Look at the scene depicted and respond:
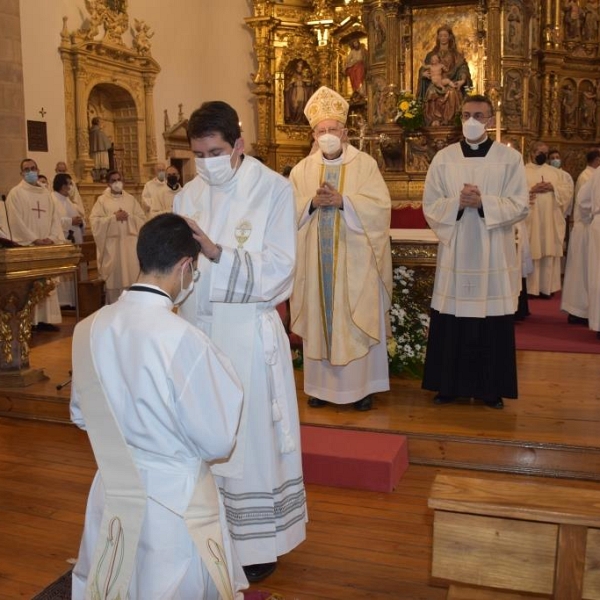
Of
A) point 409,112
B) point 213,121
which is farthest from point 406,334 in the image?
point 409,112

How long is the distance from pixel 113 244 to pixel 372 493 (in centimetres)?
735

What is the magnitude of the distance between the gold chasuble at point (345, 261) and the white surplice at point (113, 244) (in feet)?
18.7

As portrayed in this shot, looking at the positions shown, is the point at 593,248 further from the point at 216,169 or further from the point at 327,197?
the point at 216,169

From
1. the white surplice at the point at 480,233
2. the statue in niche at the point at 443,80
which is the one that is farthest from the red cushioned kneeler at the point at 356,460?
the statue in niche at the point at 443,80

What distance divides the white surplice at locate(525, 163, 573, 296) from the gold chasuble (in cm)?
591

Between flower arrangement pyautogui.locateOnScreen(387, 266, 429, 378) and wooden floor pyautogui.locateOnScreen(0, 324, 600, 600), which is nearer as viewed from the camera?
wooden floor pyautogui.locateOnScreen(0, 324, 600, 600)

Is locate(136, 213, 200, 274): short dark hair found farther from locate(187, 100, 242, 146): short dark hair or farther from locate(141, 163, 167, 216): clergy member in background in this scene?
locate(141, 163, 167, 216): clergy member in background

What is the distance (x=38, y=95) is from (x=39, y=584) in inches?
433

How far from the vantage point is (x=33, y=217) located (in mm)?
9391

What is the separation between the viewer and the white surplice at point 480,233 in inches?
203

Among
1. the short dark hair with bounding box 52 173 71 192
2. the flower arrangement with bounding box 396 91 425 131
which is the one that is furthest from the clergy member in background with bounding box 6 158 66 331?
the flower arrangement with bounding box 396 91 425 131

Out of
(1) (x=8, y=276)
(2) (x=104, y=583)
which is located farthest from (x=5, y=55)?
(2) (x=104, y=583)

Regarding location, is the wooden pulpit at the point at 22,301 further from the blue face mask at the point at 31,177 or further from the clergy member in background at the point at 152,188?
the clergy member in background at the point at 152,188

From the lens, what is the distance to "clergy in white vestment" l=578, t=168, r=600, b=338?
301 inches
